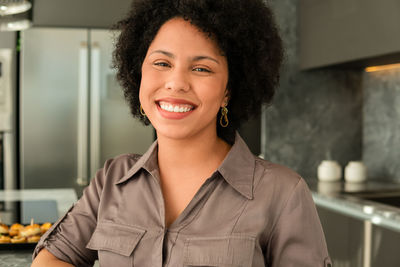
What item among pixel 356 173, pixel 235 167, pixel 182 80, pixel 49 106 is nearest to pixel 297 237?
pixel 235 167

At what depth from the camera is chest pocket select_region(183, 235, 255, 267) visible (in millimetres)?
1153

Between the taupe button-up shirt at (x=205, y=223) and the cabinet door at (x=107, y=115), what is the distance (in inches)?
96.3

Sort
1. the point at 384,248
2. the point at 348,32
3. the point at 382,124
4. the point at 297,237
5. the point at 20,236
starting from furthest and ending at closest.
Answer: the point at 382,124, the point at 348,32, the point at 384,248, the point at 20,236, the point at 297,237

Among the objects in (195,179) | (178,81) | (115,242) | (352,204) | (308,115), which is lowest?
(352,204)

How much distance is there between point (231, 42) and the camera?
4.31 ft

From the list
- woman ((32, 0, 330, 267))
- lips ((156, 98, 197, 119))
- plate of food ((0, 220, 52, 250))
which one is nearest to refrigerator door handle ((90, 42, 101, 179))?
plate of food ((0, 220, 52, 250))

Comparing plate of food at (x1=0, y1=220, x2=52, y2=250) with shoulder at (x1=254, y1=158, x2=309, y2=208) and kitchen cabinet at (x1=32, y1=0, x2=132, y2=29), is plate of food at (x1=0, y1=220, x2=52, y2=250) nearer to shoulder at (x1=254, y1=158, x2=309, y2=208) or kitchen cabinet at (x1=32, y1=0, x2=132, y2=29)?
shoulder at (x1=254, y1=158, x2=309, y2=208)

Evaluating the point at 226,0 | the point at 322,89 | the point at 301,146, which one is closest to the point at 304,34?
the point at 322,89

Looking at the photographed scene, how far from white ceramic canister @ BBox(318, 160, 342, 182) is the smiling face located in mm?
2200

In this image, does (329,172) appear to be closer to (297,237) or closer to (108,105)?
(108,105)

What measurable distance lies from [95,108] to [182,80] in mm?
2674

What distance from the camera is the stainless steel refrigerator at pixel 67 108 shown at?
3.68 meters

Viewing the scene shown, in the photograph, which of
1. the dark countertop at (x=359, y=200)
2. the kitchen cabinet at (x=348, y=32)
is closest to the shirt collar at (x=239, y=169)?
the dark countertop at (x=359, y=200)

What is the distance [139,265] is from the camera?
122 cm
